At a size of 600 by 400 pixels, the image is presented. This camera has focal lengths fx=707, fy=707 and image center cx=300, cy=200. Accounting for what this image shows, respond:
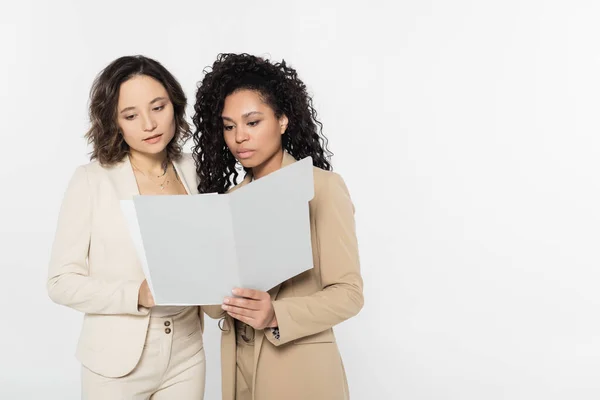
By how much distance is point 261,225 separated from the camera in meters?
2.01

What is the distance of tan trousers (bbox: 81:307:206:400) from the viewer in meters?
2.46

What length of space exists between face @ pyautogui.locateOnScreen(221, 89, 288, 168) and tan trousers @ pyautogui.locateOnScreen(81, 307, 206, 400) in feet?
2.13

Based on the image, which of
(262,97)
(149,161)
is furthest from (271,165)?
(149,161)

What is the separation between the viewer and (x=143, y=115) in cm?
251

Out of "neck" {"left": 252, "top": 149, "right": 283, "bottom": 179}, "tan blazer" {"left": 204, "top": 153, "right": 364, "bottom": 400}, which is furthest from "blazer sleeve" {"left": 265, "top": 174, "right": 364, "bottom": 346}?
"neck" {"left": 252, "top": 149, "right": 283, "bottom": 179}

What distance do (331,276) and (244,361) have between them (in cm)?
43

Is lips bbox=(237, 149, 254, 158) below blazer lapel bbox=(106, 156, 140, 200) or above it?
above

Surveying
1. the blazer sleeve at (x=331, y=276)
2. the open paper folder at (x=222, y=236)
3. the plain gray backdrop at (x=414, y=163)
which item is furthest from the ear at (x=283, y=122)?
the plain gray backdrop at (x=414, y=163)

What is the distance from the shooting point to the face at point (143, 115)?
250 centimetres

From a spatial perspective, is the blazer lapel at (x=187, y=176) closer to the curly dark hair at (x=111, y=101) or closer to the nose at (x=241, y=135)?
the curly dark hair at (x=111, y=101)

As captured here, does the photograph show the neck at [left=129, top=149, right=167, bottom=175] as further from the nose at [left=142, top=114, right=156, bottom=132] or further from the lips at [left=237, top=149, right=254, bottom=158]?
the lips at [left=237, top=149, right=254, bottom=158]

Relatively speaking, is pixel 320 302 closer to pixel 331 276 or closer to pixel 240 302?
pixel 331 276

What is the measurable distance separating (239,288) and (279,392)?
18.1 inches

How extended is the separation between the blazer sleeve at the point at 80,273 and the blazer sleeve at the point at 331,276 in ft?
1.68
